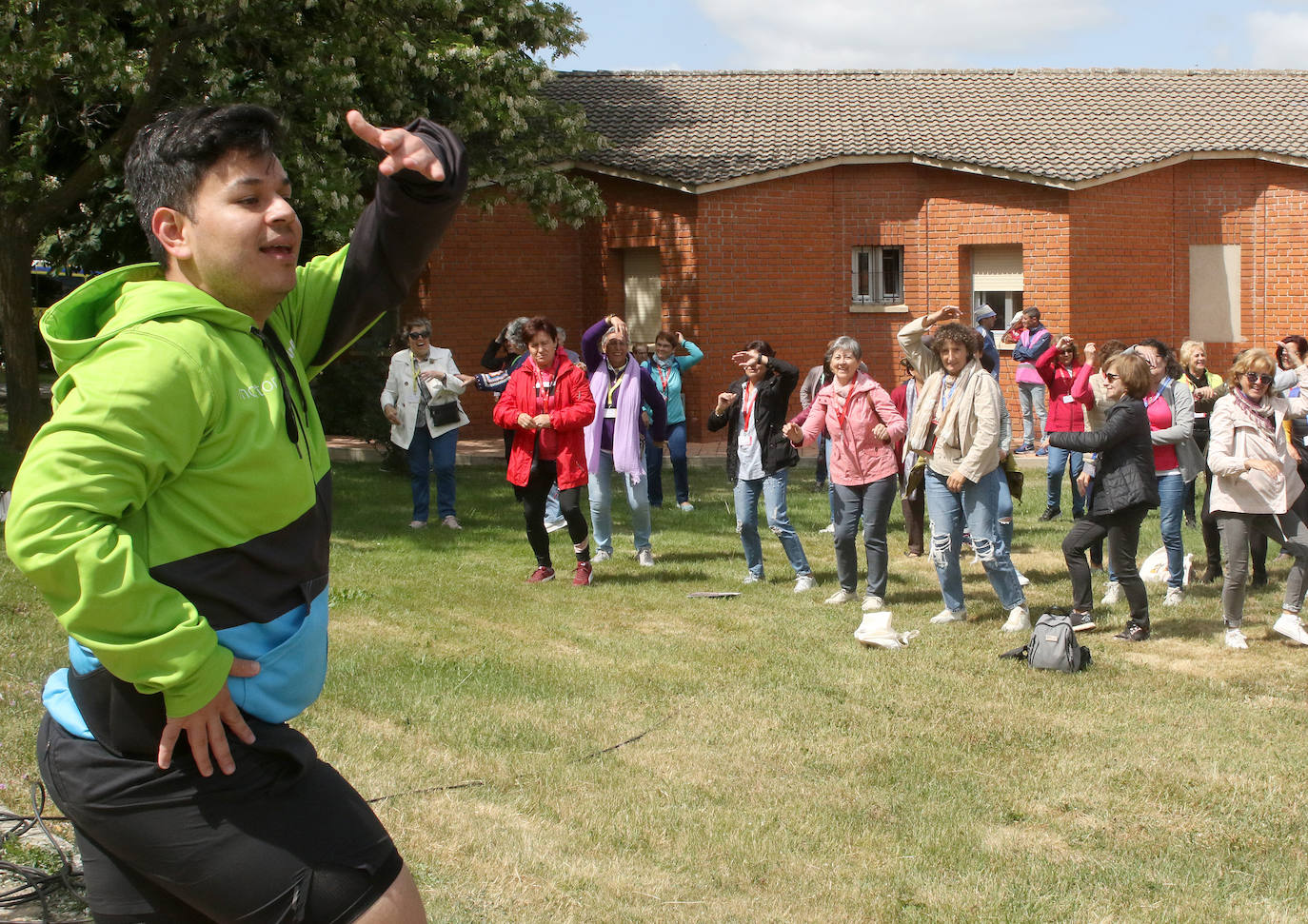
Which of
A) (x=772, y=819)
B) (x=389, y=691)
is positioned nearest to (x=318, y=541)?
(x=772, y=819)

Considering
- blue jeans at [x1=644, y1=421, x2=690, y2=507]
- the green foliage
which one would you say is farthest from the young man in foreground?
blue jeans at [x1=644, y1=421, x2=690, y2=507]

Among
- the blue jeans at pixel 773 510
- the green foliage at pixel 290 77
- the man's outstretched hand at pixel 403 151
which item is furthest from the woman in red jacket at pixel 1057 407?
the man's outstretched hand at pixel 403 151

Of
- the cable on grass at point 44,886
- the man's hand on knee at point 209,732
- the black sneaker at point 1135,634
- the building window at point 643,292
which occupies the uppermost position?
the building window at point 643,292

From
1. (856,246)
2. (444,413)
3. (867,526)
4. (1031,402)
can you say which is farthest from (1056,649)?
(856,246)

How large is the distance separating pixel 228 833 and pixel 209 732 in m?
0.19

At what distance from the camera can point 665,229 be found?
23.2 m

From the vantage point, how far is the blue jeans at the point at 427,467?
44.2ft

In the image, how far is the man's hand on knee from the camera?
84.9 inches

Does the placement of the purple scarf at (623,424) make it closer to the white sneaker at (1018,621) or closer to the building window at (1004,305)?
the white sneaker at (1018,621)

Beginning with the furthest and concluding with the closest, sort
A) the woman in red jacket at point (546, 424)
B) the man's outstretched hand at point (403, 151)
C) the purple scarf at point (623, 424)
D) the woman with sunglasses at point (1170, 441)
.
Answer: the purple scarf at point (623, 424) < the woman in red jacket at point (546, 424) < the woman with sunglasses at point (1170, 441) < the man's outstretched hand at point (403, 151)

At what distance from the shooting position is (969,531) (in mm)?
9023

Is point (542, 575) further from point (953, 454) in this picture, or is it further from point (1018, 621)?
point (1018, 621)

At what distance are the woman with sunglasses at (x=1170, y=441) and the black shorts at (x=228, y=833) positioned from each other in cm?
832

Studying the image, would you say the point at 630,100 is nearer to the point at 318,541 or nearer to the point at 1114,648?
the point at 1114,648
